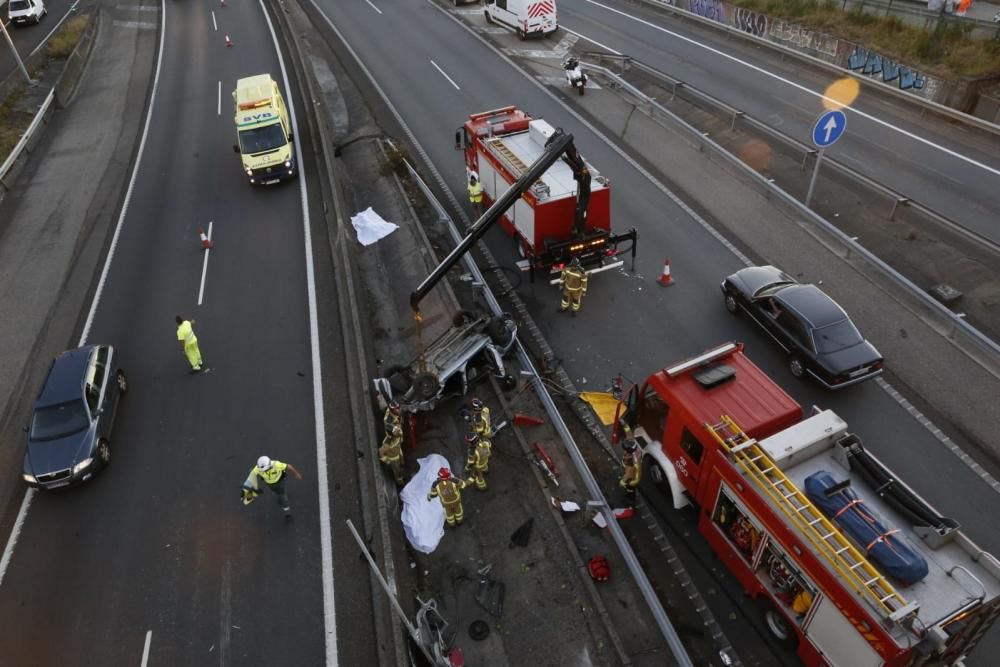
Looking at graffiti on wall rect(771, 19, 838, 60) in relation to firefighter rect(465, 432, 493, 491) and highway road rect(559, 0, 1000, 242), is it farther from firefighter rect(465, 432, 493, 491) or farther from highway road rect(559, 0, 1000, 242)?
firefighter rect(465, 432, 493, 491)

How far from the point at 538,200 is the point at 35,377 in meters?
13.5

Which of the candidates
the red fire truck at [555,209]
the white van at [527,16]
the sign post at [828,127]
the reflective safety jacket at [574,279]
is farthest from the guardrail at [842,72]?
the reflective safety jacket at [574,279]

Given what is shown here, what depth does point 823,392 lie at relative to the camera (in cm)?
1432

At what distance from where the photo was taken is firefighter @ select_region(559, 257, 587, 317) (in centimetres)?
1652

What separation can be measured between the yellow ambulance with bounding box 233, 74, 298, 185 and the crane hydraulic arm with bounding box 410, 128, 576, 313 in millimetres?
10355

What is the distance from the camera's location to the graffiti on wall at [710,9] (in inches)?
1447

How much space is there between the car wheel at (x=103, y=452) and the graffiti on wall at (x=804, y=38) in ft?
109

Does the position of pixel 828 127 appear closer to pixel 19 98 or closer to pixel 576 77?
pixel 576 77

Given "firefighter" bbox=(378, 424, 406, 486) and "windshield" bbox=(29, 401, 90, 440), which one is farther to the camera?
"windshield" bbox=(29, 401, 90, 440)

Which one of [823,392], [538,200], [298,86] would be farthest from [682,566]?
[298,86]

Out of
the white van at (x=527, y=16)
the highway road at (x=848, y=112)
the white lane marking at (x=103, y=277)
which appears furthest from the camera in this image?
the white van at (x=527, y=16)

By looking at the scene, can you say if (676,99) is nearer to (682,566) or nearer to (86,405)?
(682,566)

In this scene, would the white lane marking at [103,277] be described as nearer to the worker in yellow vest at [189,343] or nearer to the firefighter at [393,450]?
the worker in yellow vest at [189,343]

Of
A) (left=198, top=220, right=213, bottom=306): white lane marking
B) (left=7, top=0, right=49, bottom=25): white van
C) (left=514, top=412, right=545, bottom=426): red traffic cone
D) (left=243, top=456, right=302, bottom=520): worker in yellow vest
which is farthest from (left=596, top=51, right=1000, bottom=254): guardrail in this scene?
(left=7, top=0, right=49, bottom=25): white van
